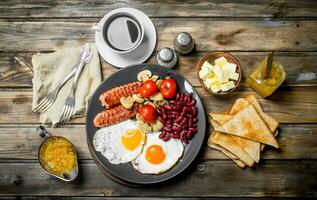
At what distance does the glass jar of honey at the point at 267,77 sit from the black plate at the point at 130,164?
0.79ft

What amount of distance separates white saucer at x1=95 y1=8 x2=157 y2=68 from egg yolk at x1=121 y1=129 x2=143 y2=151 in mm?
276

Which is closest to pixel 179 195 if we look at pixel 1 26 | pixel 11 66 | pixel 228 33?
pixel 228 33

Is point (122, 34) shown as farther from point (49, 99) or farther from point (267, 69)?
point (267, 69)

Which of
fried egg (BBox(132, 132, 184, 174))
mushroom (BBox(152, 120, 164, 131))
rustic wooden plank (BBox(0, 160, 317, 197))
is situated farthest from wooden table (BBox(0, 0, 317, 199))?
mushroom (BBox(152, 120, 164, 131))

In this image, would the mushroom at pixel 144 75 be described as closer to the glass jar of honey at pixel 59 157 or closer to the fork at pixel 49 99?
the fork at pixel 49 99

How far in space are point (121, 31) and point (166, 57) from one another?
0.68 feet

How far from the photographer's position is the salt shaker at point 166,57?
6.29 ft

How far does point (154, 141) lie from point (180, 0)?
60 centimetres

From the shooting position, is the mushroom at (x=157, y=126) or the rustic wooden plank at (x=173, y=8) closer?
the mushroom at (x=157, y=126)

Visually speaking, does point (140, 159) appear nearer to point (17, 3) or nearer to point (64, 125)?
point (64, 125)

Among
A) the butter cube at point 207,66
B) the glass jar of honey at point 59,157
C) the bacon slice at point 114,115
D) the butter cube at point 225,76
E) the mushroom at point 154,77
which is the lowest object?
the glass jar of honey at point 59,157

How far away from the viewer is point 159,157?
1.88 meters

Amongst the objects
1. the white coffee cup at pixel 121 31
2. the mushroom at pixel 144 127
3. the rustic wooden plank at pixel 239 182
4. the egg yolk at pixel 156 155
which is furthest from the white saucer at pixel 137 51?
the rustic wooden plank at pixel 239 182

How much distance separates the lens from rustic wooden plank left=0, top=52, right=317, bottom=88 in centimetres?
198
